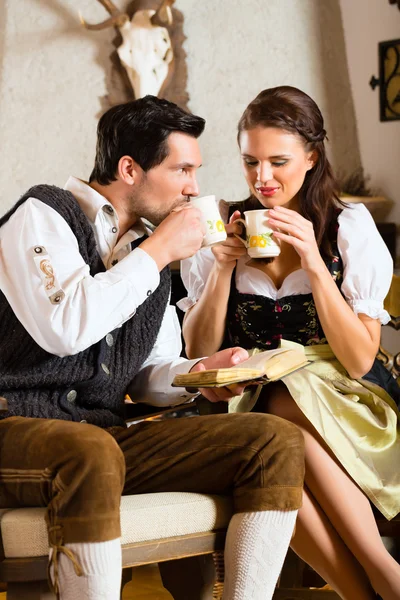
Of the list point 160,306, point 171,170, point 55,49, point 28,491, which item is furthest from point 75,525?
point 55,49

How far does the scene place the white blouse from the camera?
2.01 metres

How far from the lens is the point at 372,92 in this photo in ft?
12.5

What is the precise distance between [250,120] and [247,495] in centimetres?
90

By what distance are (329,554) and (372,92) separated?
2.53 metres

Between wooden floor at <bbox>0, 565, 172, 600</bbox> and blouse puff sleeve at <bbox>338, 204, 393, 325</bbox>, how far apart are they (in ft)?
3.46

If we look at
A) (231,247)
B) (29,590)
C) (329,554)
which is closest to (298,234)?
(231,247)

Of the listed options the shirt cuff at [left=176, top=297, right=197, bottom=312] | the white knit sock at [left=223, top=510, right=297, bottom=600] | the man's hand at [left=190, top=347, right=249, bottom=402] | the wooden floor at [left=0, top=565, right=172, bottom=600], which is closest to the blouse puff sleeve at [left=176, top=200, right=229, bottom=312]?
the shirt cuff at [left=176, top=297, right=197, bottom=312]

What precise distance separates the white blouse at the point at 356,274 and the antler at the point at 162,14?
6.19 feet

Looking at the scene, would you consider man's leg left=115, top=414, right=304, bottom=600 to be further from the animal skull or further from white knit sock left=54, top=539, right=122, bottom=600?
the animal skull

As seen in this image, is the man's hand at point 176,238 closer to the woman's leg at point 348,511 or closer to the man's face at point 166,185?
the man's face at point 166,185

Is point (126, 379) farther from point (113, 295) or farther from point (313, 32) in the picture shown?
point (313, 32)

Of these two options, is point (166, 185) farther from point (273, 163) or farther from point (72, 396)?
point (72, 396)

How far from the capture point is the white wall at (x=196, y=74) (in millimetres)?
3758

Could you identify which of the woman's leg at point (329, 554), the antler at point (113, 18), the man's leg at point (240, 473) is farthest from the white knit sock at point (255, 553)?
the antler at point (113, 18)
